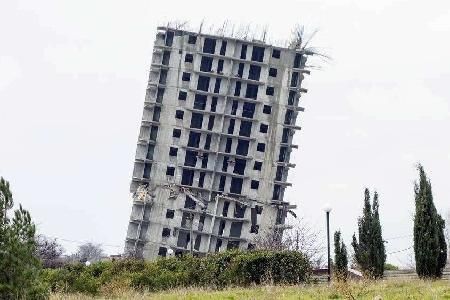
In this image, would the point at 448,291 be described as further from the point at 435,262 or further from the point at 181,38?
the point at 181,38

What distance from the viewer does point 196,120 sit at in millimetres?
72875

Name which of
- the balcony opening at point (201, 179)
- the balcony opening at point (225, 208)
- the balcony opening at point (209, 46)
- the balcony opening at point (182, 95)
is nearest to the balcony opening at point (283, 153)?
the balcony opening at point (225, 208)

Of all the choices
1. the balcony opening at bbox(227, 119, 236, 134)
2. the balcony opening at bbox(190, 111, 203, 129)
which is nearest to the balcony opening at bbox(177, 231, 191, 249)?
the balcony opening at bbox(190, 111, 203, 129)

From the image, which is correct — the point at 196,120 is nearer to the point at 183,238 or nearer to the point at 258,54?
the point at 258,54

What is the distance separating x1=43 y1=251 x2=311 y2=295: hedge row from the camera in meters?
23.4

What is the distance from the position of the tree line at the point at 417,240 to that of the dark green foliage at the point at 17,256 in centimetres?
1282

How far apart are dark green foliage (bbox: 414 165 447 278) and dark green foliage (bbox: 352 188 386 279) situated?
2.52 metres

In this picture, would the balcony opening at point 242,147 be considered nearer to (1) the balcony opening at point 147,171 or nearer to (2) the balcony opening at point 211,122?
(2) the balcony opening at point 211,122

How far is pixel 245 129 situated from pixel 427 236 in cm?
4967

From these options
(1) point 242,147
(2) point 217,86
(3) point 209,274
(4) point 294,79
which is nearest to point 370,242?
(3) point 209,274

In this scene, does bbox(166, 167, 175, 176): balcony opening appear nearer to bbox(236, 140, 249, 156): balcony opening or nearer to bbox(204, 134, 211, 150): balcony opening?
bbox(204, 134, 211, 150): balcony opening

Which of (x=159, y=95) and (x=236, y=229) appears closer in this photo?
(x=236, y=229)

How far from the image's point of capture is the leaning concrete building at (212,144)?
70500 mm

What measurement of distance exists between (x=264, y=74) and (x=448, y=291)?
195 ft
